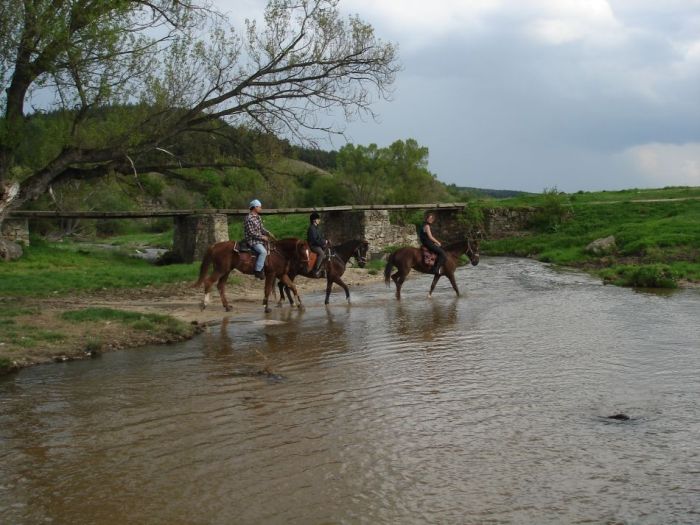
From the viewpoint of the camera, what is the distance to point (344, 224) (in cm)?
3406

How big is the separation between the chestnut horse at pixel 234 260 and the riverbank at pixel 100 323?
60cm

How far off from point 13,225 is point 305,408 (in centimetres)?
2089

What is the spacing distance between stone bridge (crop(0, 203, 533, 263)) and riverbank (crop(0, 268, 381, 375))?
8.91m

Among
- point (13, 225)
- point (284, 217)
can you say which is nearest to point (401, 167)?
point (284, 217)

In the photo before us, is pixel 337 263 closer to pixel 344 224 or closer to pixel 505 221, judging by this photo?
pixel 344 224

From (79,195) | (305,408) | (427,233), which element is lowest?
(305,408)

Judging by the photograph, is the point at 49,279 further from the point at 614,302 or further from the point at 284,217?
the point at 284,217

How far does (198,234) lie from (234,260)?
40.1 feet

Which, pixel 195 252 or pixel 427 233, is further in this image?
pixel 195 252

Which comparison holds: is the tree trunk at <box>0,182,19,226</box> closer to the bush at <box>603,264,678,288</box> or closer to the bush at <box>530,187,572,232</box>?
the bush at <box>603,264,678,288</box>

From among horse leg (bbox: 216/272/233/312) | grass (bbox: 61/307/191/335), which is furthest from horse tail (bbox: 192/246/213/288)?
grass (bbox: 61/307/191/335)

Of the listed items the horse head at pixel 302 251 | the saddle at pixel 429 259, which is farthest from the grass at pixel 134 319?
the saddle at pixel 429 259

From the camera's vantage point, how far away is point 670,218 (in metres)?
30.8

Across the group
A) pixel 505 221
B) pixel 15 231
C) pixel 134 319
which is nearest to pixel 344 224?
pixel 505 221
